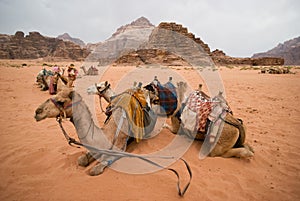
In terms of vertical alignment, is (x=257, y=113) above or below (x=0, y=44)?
below

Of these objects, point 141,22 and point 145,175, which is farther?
point 141,22

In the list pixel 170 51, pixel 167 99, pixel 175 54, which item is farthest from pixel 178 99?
pixel 170 51

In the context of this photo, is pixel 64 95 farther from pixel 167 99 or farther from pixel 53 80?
pixel 53 80

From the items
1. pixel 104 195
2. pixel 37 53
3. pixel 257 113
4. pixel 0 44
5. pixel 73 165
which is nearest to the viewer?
pixel 104 195

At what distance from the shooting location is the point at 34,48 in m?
80.5

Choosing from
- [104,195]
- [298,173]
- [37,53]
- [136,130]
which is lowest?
[298,173]

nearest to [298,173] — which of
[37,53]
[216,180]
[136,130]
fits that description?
[216,180]

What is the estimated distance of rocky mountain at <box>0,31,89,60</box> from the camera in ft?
233

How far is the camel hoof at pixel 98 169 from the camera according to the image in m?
2.77

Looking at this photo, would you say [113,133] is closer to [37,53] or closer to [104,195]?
[104,195]

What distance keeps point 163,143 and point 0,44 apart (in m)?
96.7

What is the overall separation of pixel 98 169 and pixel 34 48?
9600 centimetres

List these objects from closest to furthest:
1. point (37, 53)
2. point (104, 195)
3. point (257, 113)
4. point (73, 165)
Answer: point (104, 195) < point (73, 165) < point (257, 113) < point (37, 53)

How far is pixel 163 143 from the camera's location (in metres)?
3.96
